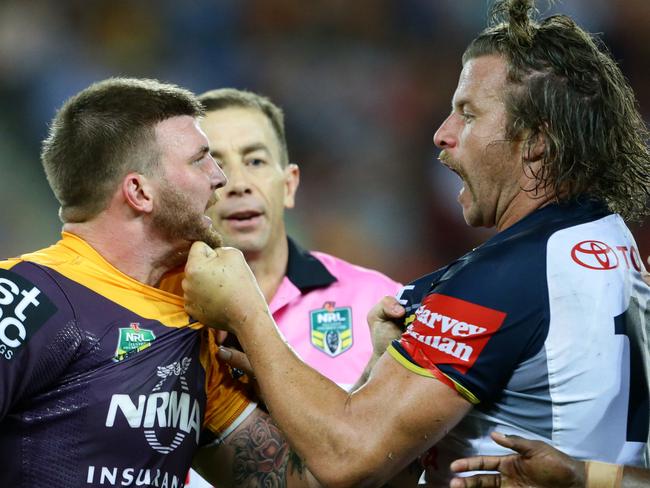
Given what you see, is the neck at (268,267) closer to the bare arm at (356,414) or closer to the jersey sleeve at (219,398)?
the jersey sleeve at (219,398)

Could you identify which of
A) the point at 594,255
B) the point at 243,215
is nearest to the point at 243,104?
the point at 243,215

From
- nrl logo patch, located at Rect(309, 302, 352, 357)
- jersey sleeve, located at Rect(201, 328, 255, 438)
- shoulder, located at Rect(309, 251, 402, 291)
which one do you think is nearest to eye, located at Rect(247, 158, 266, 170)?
shoulder, located at Rect(309, 251, 402, 291)

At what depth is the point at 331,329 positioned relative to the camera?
4031 mm

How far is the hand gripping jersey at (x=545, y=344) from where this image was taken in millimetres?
2375

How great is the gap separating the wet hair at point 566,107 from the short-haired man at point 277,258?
1.54 metres

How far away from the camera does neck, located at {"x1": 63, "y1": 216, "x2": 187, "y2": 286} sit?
282 centimetres

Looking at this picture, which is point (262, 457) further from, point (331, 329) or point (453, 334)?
point (331, 329)

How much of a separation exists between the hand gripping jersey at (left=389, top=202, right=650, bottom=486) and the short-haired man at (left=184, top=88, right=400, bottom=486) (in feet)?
4.97

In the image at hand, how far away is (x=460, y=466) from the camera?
2.34 m

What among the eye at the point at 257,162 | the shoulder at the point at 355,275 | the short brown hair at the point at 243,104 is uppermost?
the short brown hair at the point at 243,104

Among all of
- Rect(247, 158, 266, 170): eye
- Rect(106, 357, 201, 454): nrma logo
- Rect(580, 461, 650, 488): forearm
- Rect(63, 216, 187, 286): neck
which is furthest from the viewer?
Rect(247, 158, 266, 170): eye

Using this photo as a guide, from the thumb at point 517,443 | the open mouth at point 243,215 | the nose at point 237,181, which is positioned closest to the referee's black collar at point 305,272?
the open mouth at point 243,215

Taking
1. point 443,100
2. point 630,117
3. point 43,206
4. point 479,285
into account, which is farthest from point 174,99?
point 443,100

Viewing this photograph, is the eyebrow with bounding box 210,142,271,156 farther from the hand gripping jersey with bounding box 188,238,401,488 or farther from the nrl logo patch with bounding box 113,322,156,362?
the nrl logo patch with bounding box 113,322,156,362
